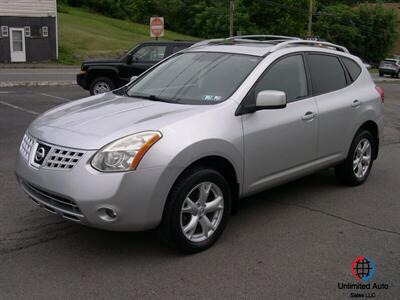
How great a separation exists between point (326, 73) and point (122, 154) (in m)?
2.91

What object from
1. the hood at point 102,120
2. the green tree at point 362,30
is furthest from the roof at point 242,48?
the green tree at point 362,30

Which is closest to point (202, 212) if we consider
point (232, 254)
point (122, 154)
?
point (232, 254)

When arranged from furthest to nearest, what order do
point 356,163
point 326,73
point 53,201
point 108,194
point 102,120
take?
1. point 356,163
2. point 326,73
3. point 102,120
4. point 53,201
5. point 108,194

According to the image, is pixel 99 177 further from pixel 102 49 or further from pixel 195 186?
pixel 102 49

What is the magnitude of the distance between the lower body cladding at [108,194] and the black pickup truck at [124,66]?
394 inches

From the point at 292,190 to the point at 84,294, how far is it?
322cm

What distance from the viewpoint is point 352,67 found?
625cm

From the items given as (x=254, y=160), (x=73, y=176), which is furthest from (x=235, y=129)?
(x=73, y=176)

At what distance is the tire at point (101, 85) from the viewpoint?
1392 centimetres

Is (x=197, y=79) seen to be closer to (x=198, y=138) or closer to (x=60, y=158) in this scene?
(x=198, y=138)

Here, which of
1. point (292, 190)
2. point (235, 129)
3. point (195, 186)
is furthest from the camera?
point (292, 190)

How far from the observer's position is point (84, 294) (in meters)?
3.57

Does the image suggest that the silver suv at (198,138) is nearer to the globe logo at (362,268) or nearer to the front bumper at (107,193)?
the front bumper at (107,193)

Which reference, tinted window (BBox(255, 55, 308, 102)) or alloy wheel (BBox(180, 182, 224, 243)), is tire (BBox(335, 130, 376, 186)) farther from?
alloy wheel (BBox(180, 182, 224, 243))
